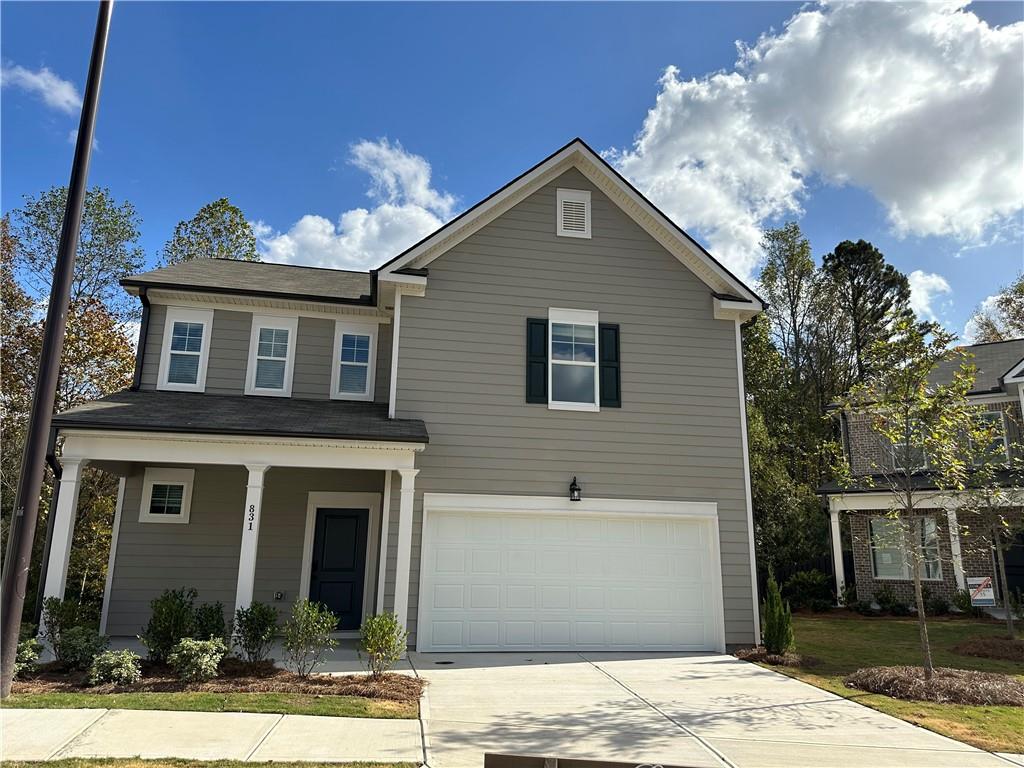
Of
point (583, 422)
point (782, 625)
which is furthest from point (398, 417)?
point (782, 625)

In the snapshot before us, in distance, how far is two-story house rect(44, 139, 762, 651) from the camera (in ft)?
34.6

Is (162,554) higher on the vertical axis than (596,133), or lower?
lower

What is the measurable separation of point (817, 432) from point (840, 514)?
5.71 m

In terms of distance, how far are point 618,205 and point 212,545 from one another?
387 inches

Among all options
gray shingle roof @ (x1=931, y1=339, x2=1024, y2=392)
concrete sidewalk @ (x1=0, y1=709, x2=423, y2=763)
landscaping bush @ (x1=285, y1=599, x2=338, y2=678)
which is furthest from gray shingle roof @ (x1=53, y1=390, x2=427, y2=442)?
gray shingle roof @ (x1=931, y1=339, x2=1024, y2=392)

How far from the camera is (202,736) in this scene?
556 cm

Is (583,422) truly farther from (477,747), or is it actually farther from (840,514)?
(840,514)

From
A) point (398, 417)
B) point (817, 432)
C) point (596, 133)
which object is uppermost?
point (596, 133)

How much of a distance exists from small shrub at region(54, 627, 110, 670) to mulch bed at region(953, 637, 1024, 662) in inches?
545

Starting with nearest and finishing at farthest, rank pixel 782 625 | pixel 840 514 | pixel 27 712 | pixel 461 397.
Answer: pixel 27 712 < pixel 782 625 < pixel 461 397 < pixel 840 514

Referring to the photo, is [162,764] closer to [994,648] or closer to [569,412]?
[569,412]

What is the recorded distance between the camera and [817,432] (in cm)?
2591

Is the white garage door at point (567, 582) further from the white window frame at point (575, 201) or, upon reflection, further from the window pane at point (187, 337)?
the window pane at point (187, 337)

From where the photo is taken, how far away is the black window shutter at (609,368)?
38.2ft
